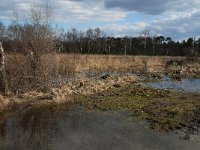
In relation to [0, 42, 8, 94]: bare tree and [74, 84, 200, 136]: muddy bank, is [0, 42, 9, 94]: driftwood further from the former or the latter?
[74, 84, 200, 136]: muddy bank

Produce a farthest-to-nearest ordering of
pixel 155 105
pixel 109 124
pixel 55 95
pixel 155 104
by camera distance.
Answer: pixel 55 95 → pixel 155 104 → pixel 155 105 → pixel 109 124

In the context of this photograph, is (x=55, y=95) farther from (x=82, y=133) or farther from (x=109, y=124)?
(x=82, y=133)

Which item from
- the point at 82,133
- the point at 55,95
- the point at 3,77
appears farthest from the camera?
the point at 3,77

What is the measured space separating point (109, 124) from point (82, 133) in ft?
5.35

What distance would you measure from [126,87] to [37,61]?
19.0 feet

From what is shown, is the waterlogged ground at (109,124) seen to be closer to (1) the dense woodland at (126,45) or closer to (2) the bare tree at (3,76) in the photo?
(2) the bare tree at (3,76)

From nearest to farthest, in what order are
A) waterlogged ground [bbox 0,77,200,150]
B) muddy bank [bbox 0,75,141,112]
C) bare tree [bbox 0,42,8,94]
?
1. waterlogged ground [bbox 0,77,200,150]
2. muddy bank [bbox 0,75,141,112]
3. bare tree [bbox 0,42,8,94]

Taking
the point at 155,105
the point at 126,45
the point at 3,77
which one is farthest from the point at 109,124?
the point at 126,45

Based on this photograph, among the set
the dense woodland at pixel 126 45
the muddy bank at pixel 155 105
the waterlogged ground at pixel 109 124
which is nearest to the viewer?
the waterlogged ground at pixel 109 124

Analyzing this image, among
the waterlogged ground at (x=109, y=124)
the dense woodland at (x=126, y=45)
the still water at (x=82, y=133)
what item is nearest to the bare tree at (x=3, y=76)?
the waterlogged ground at (x=109, y=124)

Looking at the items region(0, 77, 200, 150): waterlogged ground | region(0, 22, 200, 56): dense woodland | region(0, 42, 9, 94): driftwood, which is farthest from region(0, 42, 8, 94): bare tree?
region(0, 22, 200, 56): dense woodland

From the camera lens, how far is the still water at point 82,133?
1169 cm

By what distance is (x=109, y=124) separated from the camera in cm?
1452

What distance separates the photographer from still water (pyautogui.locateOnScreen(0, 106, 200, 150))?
11.7 metres
